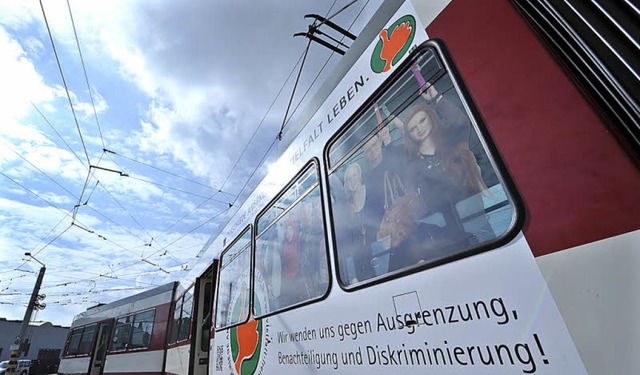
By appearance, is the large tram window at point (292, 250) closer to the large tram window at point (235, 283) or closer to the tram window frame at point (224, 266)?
the tram window frame at point (224, 266)

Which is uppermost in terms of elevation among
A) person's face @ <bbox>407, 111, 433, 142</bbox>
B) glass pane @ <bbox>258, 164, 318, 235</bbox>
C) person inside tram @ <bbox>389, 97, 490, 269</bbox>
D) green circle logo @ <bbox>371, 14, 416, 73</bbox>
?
green circle logo @ <bbox>371, 14, 416, 73</bbox>

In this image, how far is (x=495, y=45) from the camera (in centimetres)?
106

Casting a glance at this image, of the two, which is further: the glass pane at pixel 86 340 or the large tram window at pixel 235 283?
the glass pane at pixel 86 340

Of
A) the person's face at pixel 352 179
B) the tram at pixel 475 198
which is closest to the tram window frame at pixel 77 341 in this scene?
the tram at pixel 475 198

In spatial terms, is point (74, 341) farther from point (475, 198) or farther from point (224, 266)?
point (475, 198)

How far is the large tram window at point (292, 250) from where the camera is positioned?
1890mm

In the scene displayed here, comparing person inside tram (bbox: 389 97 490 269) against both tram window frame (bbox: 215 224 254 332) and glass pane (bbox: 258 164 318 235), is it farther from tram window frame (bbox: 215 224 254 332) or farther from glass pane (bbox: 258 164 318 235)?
tram window frame (bbox: 215 224 254 332)

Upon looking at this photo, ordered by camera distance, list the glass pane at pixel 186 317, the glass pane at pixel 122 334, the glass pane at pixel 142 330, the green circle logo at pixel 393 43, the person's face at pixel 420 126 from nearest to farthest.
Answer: the person's face at pixel 420 126 < the green circle logo at pixel 393 43 < the glass pane at pixel 186 317 < the glass pane at pixel 142 330 < the glass pane at pixel 122 334

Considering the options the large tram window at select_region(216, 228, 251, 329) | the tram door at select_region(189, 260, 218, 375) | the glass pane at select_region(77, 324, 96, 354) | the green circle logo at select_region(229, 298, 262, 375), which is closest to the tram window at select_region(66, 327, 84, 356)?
the glass pane at select_region(77, 324, 96, 354)

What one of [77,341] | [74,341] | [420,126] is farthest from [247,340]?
[74,341]

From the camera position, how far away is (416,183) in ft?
4.20

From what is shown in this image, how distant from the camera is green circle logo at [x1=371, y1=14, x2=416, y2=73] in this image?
1.40 meters

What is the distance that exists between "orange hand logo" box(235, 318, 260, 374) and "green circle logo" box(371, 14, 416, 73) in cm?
214

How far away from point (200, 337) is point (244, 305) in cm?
264
